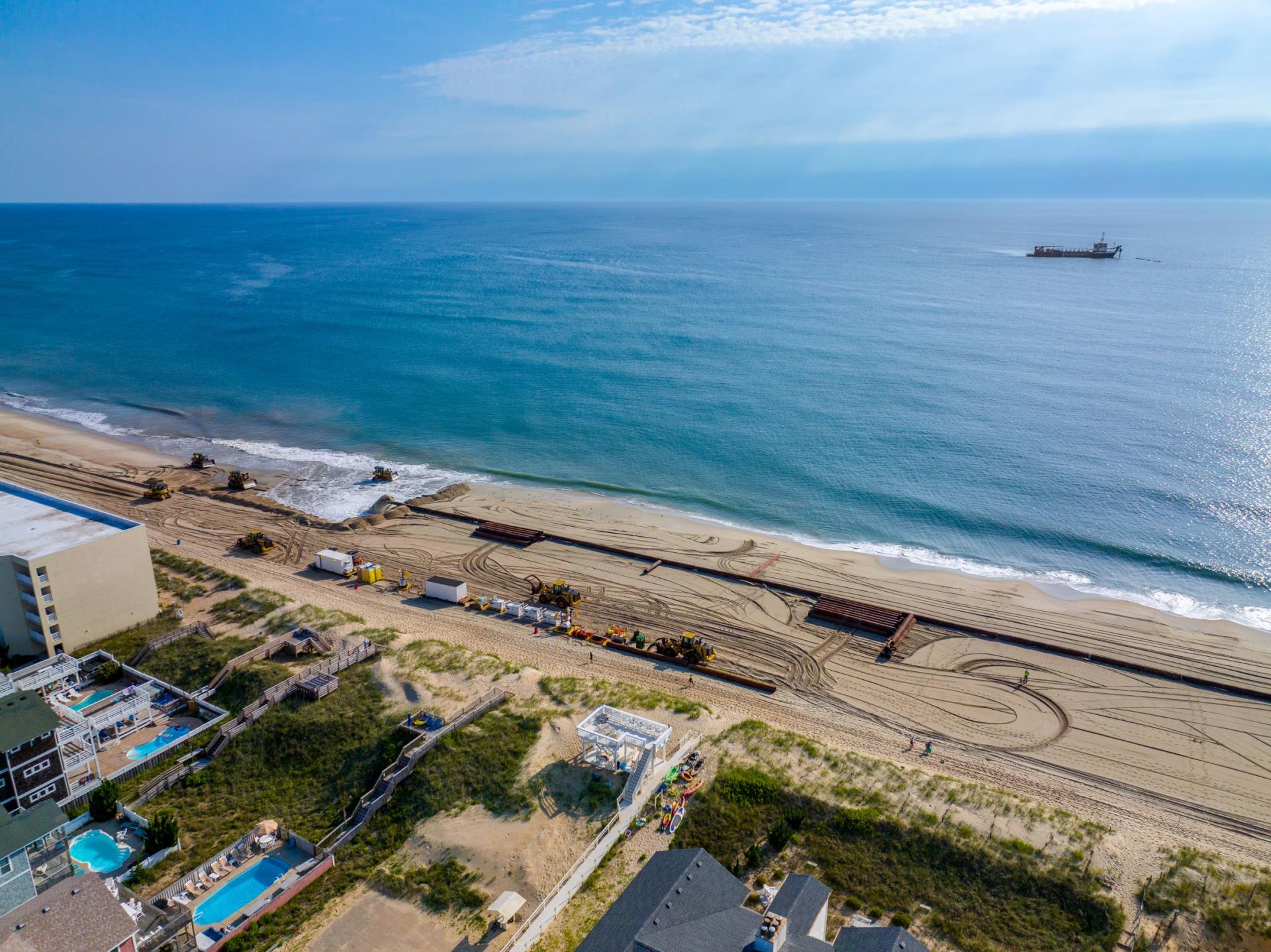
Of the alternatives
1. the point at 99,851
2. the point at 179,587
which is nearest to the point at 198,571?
the point at 179,587

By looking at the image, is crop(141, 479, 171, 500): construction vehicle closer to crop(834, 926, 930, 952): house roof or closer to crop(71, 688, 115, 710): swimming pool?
crop(71, 688, 115, 710): swimming pool

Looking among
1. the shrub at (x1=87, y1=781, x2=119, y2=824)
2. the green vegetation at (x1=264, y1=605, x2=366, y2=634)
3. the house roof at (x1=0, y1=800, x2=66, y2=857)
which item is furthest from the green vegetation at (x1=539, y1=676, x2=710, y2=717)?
the house roof at (x1=0, y1=800, x2=66, y2=857)

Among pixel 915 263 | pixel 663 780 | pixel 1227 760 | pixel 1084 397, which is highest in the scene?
pixel 915 263

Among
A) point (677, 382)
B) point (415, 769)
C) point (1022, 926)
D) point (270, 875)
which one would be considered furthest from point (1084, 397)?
point (270, 875)

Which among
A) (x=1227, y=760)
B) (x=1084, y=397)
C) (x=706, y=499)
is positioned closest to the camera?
(x=1227, y=760)

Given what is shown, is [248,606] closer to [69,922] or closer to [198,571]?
[198,571]

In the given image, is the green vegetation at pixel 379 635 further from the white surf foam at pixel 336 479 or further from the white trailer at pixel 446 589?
the white surf foam at pixel 336 479

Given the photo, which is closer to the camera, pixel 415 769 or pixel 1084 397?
pixel 415 769

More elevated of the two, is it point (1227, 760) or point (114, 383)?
point (114, 383)

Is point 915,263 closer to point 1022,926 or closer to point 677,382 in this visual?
point 677,382
